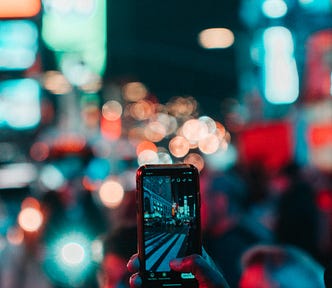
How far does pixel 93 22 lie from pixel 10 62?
12.5 feet

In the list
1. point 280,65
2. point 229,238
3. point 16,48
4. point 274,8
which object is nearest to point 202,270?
point 229,238

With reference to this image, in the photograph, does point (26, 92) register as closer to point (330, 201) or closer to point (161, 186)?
point (330, 201)

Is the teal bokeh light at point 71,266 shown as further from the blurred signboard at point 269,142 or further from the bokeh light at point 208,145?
the bokeh light at point 208,145

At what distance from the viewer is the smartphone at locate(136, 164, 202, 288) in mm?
2475

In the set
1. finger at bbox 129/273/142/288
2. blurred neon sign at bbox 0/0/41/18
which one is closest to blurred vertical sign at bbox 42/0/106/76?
blurred neon sign at bbox 0/0/41/18

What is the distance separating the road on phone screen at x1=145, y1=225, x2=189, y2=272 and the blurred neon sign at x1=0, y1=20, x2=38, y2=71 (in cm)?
1494

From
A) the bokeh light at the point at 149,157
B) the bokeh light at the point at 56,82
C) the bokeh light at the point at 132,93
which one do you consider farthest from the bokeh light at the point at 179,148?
the bokeh light at the point at 132,93

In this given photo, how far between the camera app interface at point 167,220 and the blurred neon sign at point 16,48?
1486cm

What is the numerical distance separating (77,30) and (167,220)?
18230 mm

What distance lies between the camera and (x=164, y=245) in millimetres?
2533

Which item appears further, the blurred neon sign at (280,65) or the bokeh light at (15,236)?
the blurred neon sign at (280,65)

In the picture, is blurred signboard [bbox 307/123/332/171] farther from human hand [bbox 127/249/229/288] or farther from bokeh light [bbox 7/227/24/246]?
human hand [bbox 127/249/229/288]

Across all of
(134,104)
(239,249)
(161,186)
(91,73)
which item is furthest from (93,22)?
(134,104)

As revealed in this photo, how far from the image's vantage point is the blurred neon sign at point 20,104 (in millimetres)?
21953
